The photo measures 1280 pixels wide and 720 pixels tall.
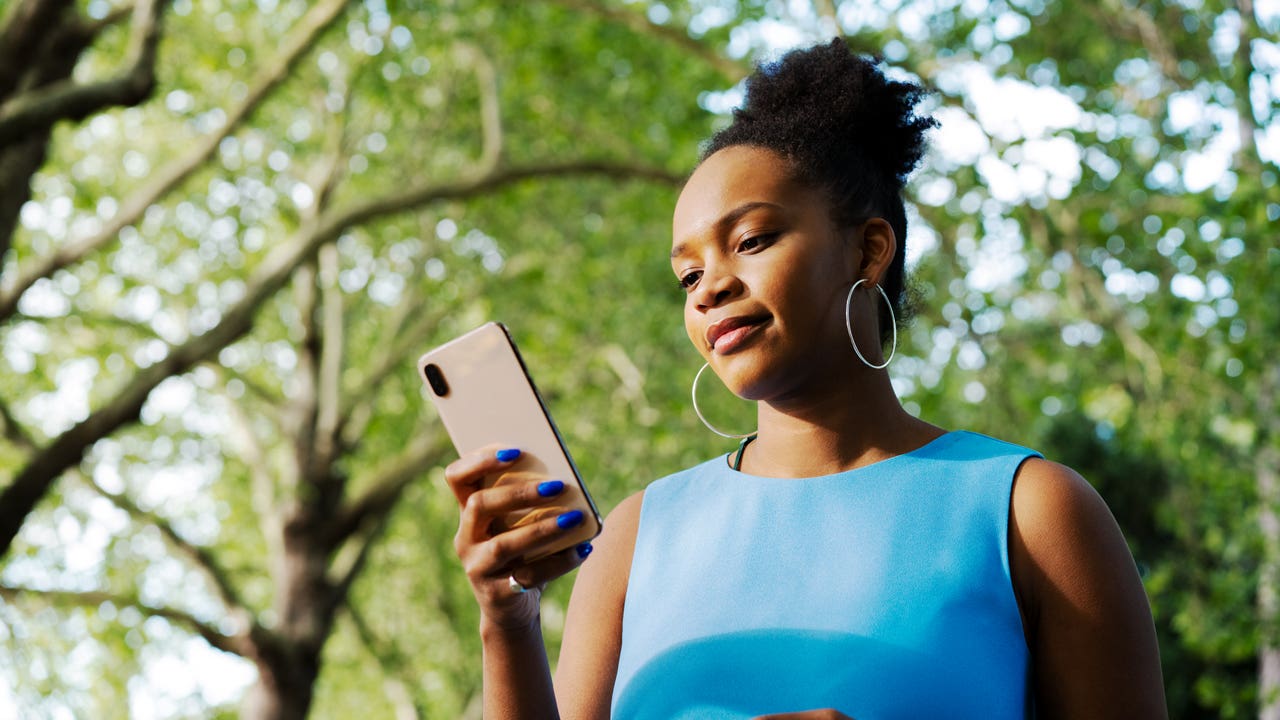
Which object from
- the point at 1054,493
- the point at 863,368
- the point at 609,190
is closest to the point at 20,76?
the point at 863,368

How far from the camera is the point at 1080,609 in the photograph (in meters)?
1.63

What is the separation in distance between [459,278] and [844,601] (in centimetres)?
1220

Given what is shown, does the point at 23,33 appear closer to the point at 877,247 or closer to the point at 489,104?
the point at 877,247

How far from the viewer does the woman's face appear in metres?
1.86

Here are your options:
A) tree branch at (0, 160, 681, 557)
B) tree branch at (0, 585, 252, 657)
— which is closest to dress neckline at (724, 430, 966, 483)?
tree branch at (0, 160, 681, 557)

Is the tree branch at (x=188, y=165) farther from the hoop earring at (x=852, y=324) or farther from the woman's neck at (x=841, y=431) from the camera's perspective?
the woman's neck at (x=841, y=431)

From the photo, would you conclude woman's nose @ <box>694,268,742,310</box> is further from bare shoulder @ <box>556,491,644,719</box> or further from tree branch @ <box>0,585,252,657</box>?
tree branch @ <box>0,585,252,657</box>

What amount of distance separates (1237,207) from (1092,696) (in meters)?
5.39

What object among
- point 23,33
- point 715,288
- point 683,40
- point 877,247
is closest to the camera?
point 715,288

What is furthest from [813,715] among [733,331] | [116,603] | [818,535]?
[116,603]

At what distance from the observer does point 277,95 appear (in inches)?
500

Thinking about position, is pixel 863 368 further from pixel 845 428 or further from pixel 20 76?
pixel 20 76

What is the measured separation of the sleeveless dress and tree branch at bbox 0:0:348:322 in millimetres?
6307

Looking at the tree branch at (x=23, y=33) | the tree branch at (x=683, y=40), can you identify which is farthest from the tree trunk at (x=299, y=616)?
the tree branch at (x=23, y=33)
